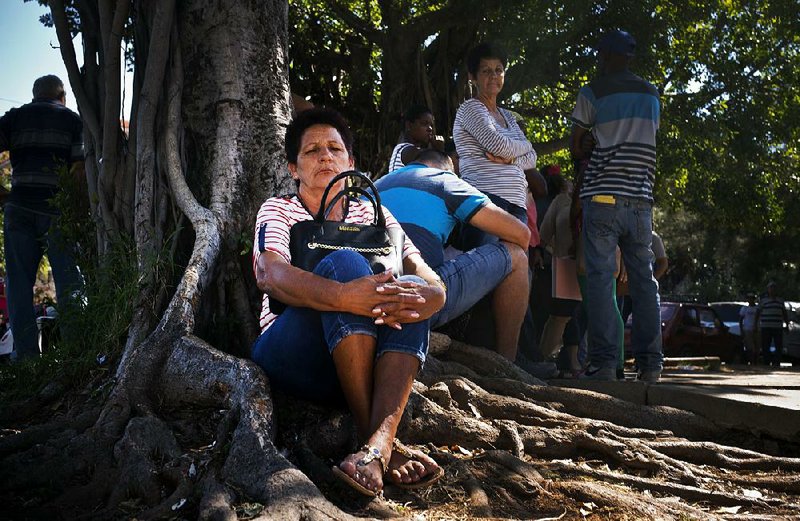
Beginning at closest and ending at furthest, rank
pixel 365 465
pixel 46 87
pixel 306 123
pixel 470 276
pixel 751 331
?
pixel 365 465 < pixel 306 123 < pixel 470 276 < pixel 46 87 < pixel 751 331

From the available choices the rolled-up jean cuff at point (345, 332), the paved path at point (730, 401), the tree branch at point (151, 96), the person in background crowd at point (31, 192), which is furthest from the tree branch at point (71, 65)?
the paved path at point (730, 401)

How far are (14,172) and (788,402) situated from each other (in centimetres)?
555

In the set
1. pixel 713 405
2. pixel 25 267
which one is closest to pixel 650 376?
pixel 713 405

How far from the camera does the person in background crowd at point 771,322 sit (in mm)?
18531

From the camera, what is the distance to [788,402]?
4613 millimetres

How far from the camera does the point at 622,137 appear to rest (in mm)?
5688

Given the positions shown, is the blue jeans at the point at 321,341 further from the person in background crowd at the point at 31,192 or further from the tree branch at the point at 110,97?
the person in background crowd at the point at 31,192

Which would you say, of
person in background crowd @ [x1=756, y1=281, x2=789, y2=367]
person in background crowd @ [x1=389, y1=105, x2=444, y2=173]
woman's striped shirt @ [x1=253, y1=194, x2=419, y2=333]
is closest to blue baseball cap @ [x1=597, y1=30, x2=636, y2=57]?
person in background crowd @ [x1=389, y1=105, x2=444, y2=173]

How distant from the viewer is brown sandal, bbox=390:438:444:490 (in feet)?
10.3

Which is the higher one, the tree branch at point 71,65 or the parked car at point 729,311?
the tree branch at point 71,65

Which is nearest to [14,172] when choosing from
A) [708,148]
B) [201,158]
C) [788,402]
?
[201,158]

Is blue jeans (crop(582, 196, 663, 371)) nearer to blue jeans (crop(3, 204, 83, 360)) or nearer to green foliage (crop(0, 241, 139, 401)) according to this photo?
green foliage (crop(0, 241, 139, 401))

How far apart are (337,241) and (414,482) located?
→ 3.23 feet

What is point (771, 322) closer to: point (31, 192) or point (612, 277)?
point (612, 277)
